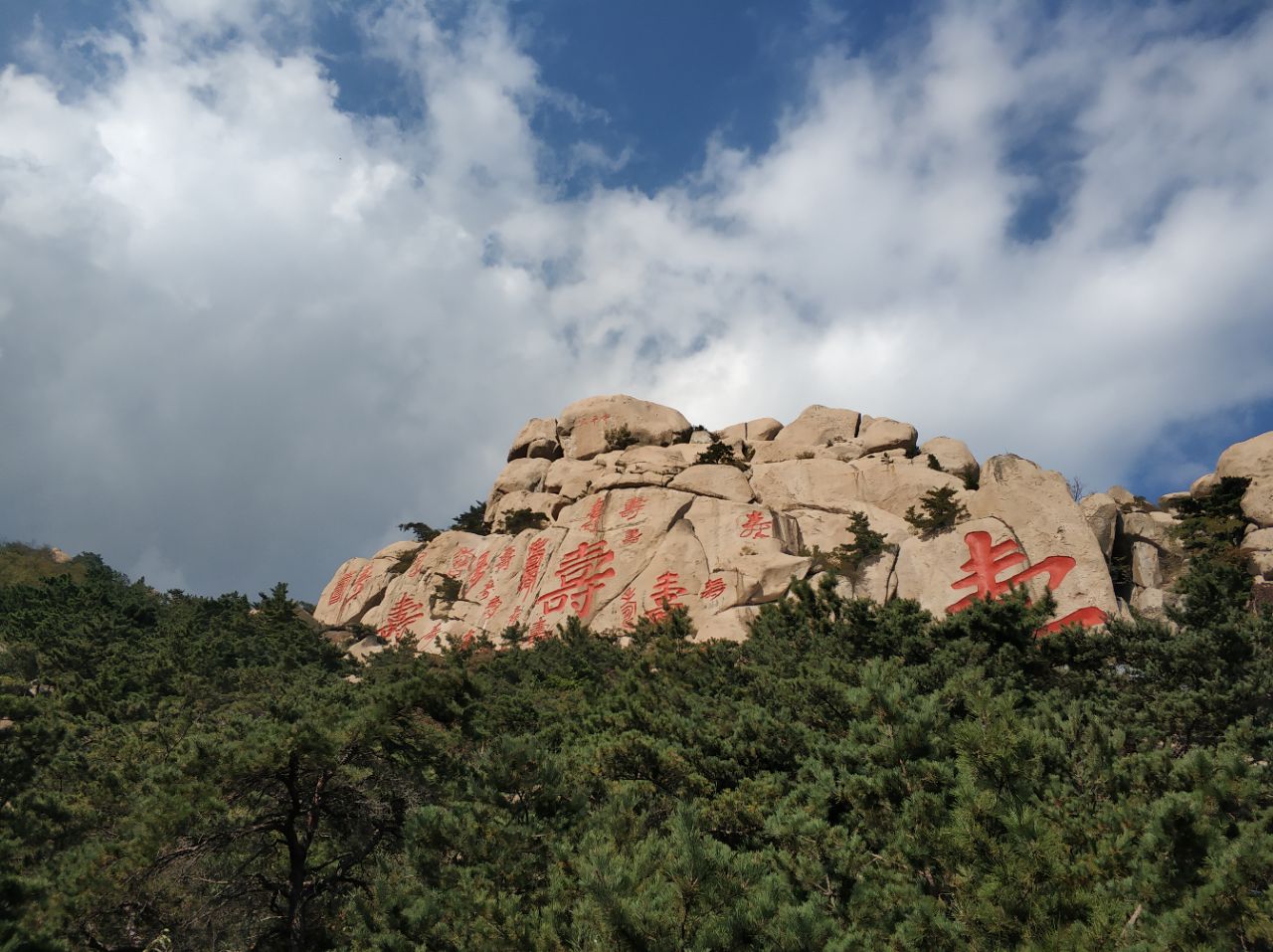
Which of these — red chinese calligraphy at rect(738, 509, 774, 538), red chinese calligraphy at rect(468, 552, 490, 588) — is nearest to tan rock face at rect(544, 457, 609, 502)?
red chinese calligraphy at rect(468, 552, 490, 588)

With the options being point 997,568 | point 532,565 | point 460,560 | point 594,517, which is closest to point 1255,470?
point 997,568

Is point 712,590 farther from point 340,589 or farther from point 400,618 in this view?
point 340,589

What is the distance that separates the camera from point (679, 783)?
8.70m

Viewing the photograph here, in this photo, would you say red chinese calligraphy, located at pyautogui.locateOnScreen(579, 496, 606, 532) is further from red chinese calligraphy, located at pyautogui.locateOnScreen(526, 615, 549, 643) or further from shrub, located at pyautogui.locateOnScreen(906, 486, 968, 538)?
shrub, located at pyautogui.locateOnScreen(906, 486, 968, 538)

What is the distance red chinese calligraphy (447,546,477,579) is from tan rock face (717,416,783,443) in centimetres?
855

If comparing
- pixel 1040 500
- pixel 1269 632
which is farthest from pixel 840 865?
pixel 1040 500

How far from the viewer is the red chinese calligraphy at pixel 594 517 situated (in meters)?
22.4

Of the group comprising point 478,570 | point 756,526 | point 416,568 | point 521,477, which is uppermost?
point 521,477

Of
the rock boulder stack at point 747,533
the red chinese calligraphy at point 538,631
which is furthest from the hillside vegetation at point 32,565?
the red chinese calligraphy at point 538,631

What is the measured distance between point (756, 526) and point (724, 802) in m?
12.5

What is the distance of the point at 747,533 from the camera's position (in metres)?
20.0

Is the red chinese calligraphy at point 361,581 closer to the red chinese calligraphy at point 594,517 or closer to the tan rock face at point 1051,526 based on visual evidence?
the red chinese calligraphy at point 594,517

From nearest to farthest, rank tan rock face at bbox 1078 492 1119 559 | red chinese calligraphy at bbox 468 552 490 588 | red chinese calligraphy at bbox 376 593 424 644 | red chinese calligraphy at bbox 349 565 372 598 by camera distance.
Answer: tan rock face at bbox 1078 492 1119 559 → red chinese calligraphy at bbox 468 552 490 588 → red chinese calligraphy at bbox 376 593 424 644 → red chinese calligraphy at bbox 349 565 372 598

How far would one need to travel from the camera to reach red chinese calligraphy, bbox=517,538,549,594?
22.5m
